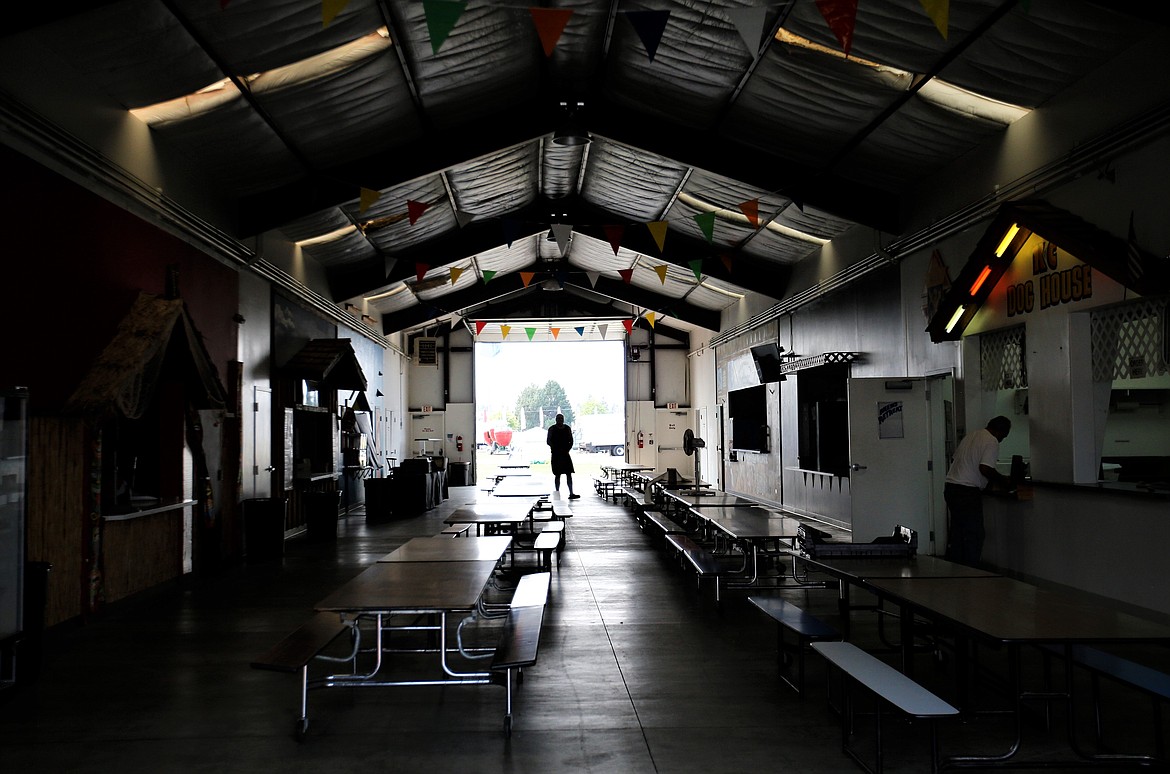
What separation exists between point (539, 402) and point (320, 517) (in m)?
32.4

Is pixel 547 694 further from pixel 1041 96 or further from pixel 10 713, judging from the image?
pixel 1041 96

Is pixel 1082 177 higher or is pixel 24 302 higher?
pixel 1082 177

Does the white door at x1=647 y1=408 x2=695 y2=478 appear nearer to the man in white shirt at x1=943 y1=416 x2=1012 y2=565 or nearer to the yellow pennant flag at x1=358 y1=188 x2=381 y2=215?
the yellow pennant flag at x1=358 y1=188 x2=381 y2=215

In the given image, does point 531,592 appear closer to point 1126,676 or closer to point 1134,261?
point 1126,676

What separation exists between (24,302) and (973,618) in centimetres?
572

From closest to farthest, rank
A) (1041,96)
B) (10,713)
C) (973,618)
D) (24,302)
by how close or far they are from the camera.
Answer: (973,618), (10,713), (24,302), (1041,96)

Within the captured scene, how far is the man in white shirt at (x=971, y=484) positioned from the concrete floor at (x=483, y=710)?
111cm

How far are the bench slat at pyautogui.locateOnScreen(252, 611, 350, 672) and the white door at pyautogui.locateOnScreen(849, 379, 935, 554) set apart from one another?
582cm

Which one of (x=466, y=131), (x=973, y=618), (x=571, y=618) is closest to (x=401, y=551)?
(x=571, y=618)

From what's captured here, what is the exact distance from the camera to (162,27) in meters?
5.72

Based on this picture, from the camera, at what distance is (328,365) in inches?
428

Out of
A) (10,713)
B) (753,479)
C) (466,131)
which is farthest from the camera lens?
(753,479)

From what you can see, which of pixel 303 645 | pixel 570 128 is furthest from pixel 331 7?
pixel 570 128


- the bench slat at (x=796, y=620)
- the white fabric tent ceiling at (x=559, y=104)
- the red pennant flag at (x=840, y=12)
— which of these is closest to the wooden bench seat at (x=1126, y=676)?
the bench slat at (x=796, y=620)
